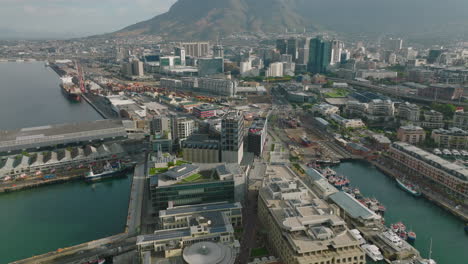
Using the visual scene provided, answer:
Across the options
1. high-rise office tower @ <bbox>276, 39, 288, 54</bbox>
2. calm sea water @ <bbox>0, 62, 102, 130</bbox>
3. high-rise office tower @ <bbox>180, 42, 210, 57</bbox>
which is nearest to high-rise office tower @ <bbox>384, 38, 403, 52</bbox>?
high-rise office tower @ <bbox>276, 39, 288, 54</bbox>

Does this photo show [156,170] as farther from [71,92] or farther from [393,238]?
[71,92]

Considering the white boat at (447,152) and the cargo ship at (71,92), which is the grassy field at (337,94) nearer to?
the white boat at (447,152)

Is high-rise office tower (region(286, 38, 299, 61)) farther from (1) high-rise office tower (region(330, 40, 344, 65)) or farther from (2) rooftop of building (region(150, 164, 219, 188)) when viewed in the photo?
(2) rooftop of building (region(150, 164, 219, 188))

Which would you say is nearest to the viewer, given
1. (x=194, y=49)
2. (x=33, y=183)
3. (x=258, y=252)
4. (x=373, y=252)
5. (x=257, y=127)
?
(x=258, y=252)

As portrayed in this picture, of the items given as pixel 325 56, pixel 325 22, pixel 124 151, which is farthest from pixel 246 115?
pixel 325 22

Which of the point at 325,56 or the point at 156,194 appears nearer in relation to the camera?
the point at 156,194

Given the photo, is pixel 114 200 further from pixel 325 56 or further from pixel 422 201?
pixel 325 56

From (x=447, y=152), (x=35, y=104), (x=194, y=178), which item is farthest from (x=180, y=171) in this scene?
(x=35, y=104)
